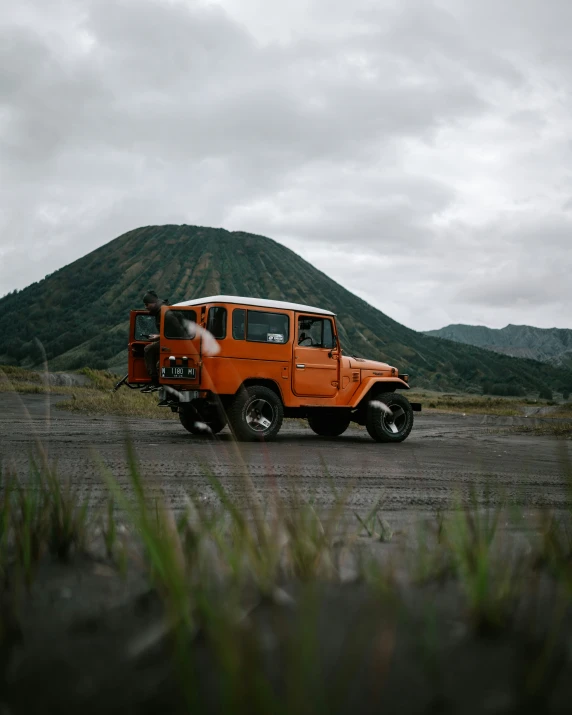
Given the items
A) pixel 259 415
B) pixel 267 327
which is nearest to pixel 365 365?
pixel 267 327

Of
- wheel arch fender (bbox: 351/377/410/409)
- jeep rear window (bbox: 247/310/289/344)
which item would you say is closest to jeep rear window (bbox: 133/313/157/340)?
jeep rear window (bbox: 247/310/289/344)

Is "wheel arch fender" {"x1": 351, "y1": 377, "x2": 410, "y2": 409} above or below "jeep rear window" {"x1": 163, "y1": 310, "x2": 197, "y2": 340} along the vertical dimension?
below

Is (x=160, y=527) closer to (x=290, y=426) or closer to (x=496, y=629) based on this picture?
(x=496, y=629)

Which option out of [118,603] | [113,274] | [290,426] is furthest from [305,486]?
[113,274]

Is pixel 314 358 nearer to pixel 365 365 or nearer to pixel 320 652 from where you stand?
pixel 365 365

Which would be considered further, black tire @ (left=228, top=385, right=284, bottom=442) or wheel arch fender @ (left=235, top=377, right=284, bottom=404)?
wheel arch fender @ (left=235, top=377, right=284, bottom=404)

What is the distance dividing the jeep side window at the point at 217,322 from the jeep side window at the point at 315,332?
147 centimetres

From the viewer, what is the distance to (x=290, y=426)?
1745 cm

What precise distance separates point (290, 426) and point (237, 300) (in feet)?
21.1

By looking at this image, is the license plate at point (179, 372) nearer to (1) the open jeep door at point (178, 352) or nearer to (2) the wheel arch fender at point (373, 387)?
(1) the open jeep door at point (178, 352)

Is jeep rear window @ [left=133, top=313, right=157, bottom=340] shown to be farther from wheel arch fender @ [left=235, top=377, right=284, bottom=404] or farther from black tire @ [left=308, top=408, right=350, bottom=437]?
black tire @ [left=308, top=408, right=350, bottom=437]

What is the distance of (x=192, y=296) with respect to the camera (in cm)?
13075

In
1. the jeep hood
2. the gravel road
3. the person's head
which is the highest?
the person's head

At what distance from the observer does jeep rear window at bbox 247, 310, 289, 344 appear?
11742 mm
